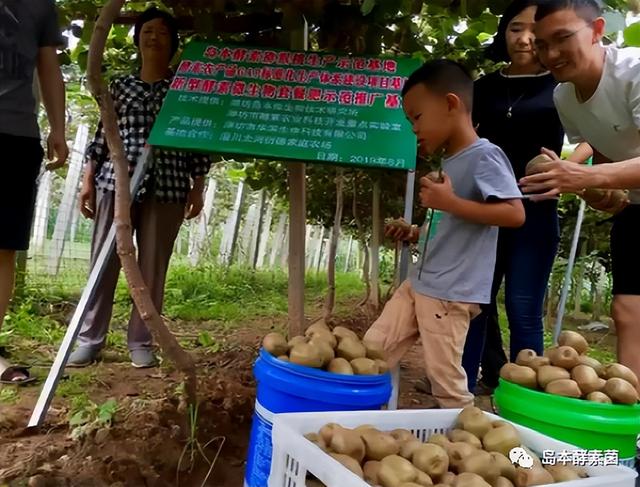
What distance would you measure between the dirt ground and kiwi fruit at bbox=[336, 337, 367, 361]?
0.64m

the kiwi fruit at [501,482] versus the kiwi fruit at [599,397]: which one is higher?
the kiwi fruit at [599,397]

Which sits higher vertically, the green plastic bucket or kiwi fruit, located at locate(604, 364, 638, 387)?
kiwi fruit, located at locate(604, 364, 638, 387)

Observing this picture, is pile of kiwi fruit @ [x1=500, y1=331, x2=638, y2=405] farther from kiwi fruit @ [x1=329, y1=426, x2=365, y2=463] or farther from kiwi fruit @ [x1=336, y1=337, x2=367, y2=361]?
kiwi fruit @ [x1=329, y1=426, x2=365, y2=463]

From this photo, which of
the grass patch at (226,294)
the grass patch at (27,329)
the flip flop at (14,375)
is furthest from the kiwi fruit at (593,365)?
the grass patch at (226,294)

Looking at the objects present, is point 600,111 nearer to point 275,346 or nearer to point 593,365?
point 593,365

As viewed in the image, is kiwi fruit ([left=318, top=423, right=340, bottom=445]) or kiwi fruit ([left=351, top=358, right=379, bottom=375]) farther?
kiwi fruit ([left=351, top=358, right=379, bottom=375])

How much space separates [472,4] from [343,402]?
1.61 meters

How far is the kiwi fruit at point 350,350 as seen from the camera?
1599 mm

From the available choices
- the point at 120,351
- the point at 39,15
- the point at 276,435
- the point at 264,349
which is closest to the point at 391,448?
the point at 276,435

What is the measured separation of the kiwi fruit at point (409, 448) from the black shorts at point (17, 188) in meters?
1.57

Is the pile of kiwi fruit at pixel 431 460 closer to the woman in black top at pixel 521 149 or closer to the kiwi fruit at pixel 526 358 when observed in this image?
the kiwi fruit at pixel 526 358

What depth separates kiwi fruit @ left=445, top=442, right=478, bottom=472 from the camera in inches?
47.9

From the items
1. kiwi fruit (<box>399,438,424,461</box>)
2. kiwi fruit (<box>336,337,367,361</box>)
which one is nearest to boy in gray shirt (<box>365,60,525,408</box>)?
kiwi fruit (<box>336,337,367,361</box>)

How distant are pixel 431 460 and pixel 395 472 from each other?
0.31 feet
